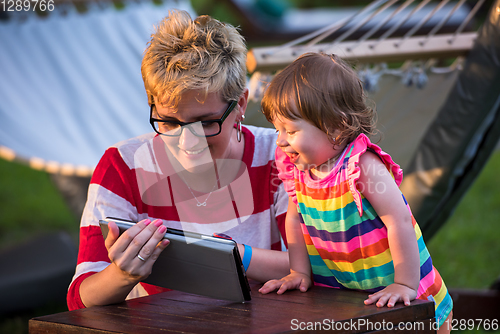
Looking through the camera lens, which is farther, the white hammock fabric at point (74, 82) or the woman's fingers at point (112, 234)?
the white hammock fabric at point (74, 82)

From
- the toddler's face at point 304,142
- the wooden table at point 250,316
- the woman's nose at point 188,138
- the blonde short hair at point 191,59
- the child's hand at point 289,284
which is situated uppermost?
the blonde short hair at point 191,59

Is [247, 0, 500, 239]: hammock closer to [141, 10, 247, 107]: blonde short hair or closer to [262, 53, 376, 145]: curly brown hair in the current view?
[141, 10, 247, 107]: blonde short hair

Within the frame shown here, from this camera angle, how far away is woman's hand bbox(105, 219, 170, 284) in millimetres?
953

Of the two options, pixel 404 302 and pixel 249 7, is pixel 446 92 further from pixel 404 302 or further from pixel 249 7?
pixel 249 7

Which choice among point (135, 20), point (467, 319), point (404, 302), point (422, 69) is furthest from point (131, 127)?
point (404, 302)

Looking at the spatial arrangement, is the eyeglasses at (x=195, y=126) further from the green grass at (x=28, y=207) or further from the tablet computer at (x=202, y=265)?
the green grass at (x=28, y=207)

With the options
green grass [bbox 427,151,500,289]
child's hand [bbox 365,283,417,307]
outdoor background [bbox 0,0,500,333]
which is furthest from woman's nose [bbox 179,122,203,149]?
green grass [bbox 427,151,500,289]

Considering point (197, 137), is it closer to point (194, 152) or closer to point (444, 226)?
point (194, 152)

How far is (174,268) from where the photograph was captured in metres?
1.01

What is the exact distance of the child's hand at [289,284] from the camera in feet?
3.45

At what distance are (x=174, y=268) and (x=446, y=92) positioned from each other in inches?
63.7

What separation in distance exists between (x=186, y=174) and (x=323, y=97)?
0.46 metres

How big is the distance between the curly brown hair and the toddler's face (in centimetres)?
1

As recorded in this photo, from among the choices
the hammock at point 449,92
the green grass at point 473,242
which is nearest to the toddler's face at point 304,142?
the hammock at point 449,92
